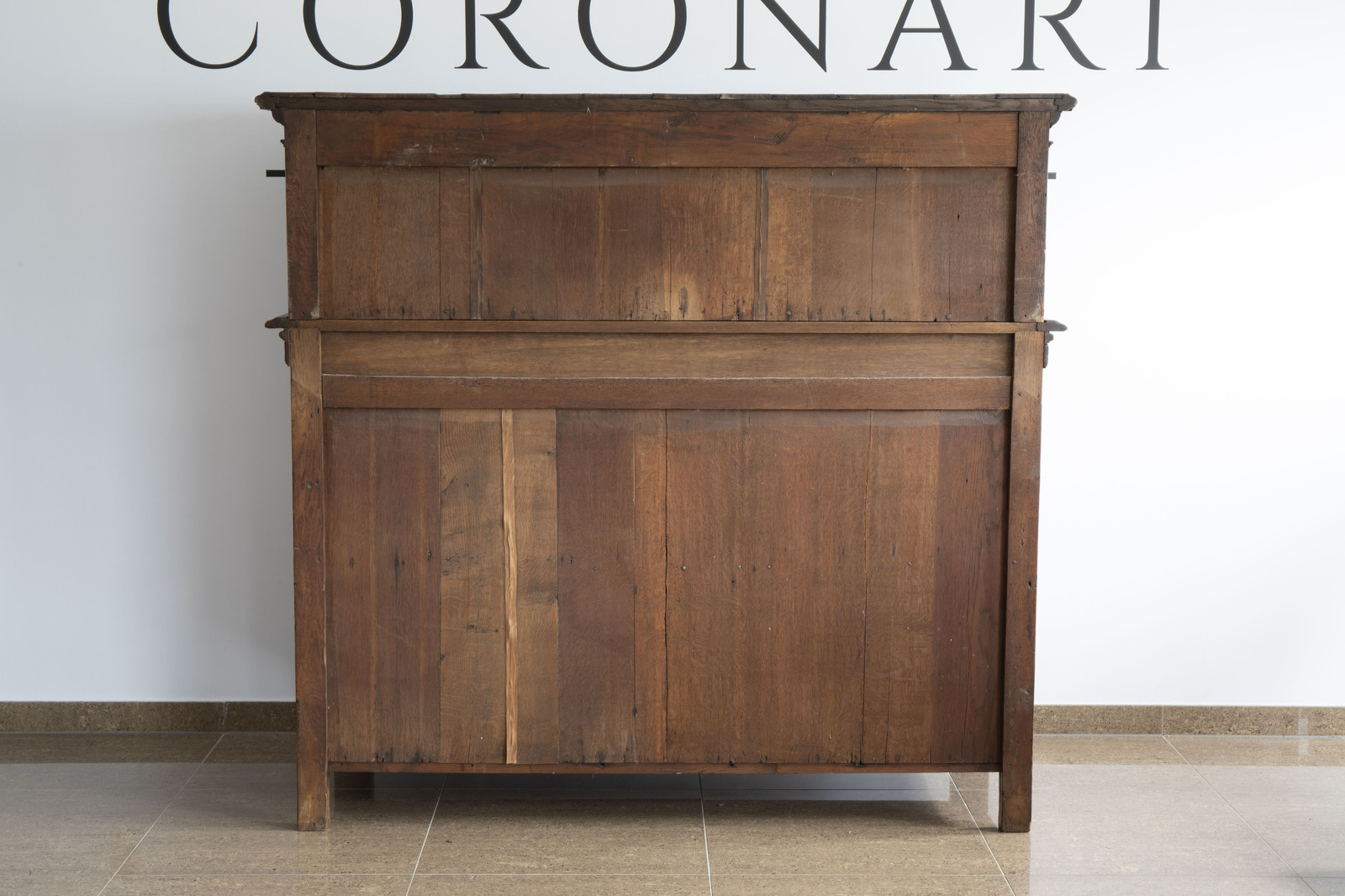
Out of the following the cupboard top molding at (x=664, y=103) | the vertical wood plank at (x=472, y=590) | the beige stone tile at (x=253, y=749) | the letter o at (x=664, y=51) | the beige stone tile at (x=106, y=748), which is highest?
the letter o at (x=664, y=51)

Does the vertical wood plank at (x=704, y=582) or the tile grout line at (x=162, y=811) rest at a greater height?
the vertical wood plank at (x=704, y=582)

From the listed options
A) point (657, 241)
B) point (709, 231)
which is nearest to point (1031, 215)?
point (709, 231)

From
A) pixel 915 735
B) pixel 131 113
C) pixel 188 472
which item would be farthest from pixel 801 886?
pixel 131 113

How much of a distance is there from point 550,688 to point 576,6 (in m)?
1.74

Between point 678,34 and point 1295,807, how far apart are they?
247 centimetres

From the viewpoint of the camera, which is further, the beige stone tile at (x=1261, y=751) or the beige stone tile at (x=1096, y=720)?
the beige stone tile at (x=1096, y=720)

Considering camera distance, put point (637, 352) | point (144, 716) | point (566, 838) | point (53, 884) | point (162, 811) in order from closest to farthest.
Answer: point (53, 884)
point (637, 352)
point (566, 838)
point (162, 811)
point (144, 716)

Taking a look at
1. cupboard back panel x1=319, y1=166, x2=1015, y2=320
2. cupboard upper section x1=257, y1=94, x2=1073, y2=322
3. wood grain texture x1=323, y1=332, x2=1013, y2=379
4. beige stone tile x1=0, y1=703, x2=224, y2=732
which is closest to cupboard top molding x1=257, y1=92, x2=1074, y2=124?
cupboard upper section x1=257, y1=94, x2=1073, y2=322

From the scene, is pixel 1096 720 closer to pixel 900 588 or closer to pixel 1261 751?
pixel 1261 751

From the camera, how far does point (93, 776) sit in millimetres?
2691

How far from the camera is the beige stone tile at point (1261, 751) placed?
2.82 metres

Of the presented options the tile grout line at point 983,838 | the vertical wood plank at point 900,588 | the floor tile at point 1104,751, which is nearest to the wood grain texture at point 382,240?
the vertical wood plank at point 900,588

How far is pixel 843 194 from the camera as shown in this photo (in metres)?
2.27

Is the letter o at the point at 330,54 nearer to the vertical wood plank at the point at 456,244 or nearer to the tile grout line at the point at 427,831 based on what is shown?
the vertical wood plank at the point at 456,244
